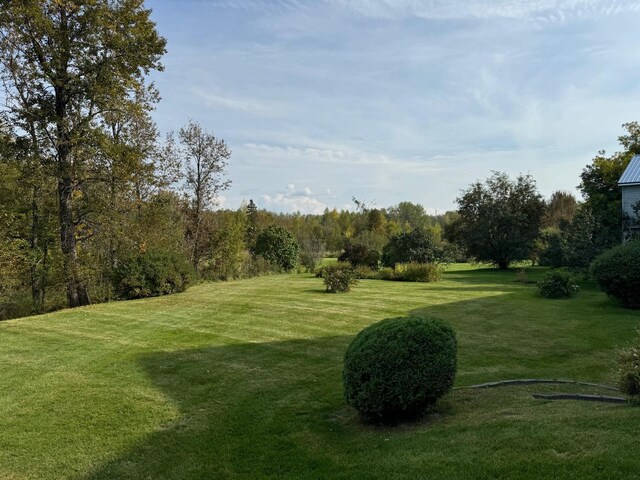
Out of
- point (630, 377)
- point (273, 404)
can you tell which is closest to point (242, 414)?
point (273, 404)

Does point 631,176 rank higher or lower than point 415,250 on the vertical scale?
higher

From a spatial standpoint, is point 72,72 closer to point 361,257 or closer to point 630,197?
point 361,257

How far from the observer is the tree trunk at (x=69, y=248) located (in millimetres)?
13148

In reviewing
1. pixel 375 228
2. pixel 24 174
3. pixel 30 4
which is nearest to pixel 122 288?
pixel 24 174

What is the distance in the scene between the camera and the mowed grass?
11.0 ft

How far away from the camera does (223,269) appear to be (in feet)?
70.0

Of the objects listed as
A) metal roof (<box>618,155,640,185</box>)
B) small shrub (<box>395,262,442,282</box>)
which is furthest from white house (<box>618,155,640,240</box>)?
small shrub (<box>395,262,442,282</box>)

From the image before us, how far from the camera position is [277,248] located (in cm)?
2578

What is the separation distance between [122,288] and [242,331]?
665 cm

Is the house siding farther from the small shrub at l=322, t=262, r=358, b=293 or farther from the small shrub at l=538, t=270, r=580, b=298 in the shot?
the small shrub at l=322, t=262, r=358, b=293

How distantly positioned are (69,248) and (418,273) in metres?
13.7

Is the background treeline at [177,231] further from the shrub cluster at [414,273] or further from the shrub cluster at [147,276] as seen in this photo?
the shrub cluster at [414,273]

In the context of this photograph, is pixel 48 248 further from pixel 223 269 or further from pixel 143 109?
pixel 223 269

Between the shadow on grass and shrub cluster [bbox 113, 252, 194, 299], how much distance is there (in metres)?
6.99
